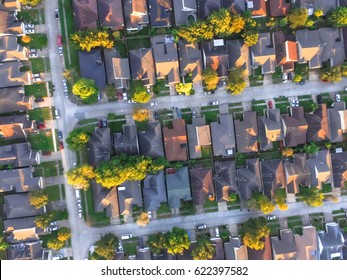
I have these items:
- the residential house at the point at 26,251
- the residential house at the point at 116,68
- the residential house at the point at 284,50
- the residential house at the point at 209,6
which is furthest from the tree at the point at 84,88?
the residential house at the point at 284,50

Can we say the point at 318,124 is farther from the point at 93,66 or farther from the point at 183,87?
the point at 93,66

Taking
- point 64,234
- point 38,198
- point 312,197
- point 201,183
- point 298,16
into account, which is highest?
point 298,16

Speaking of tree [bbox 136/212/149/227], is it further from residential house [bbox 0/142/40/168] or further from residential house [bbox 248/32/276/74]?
residential house [bbox 248/32/276/74]

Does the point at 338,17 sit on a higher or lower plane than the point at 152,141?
higher

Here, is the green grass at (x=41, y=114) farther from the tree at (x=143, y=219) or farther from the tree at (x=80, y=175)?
the tree at (x=143, y=219)

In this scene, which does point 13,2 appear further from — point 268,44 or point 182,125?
point 268,44

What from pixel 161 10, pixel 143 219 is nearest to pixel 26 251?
pixel 143 219
